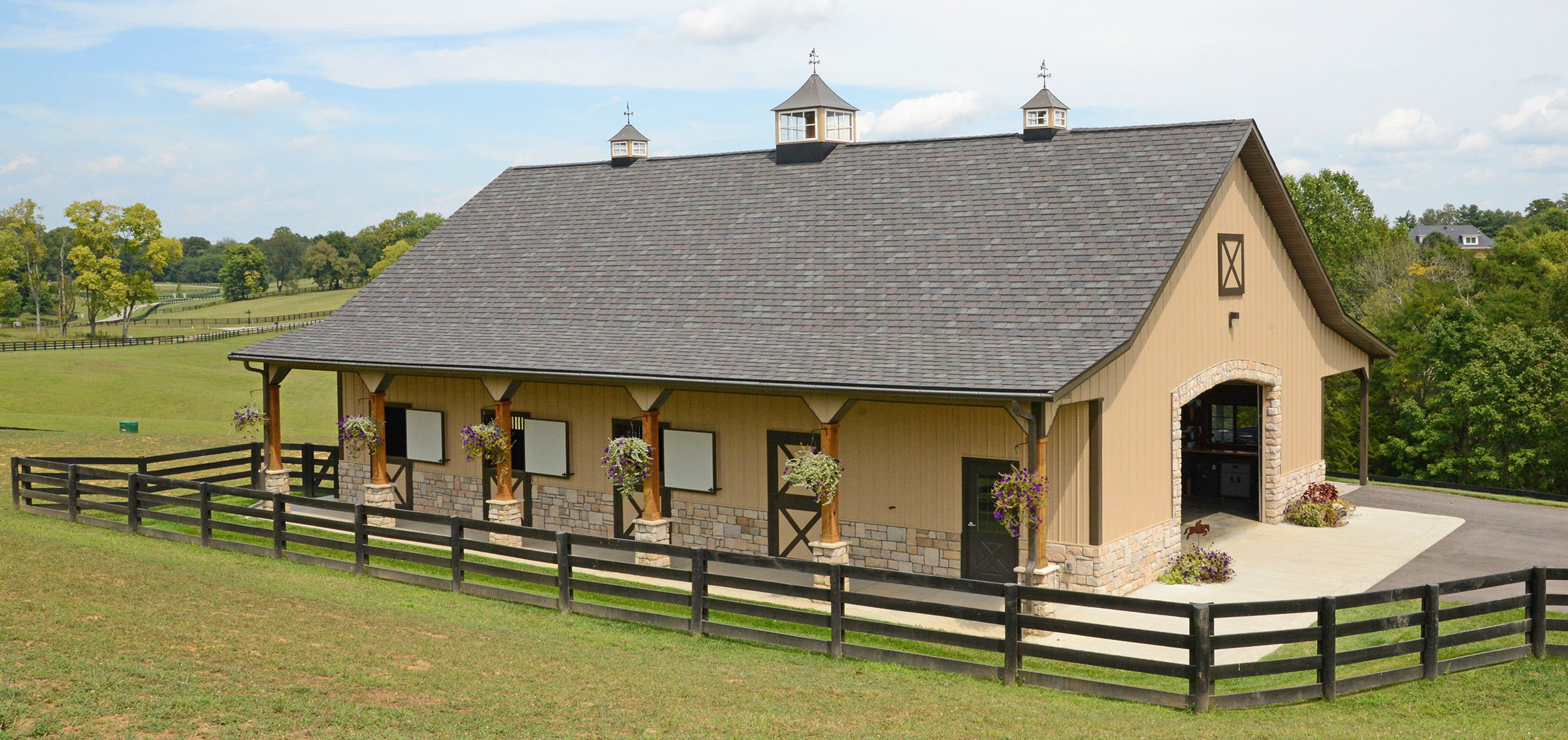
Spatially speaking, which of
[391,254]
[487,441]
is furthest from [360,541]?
[391,254]

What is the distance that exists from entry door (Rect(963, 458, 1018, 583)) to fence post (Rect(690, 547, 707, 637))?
167 inches

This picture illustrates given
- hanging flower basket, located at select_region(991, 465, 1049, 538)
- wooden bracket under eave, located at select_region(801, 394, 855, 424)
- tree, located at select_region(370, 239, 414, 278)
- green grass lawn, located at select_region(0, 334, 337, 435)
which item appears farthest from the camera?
tree, located at select_region(370, 239, 414, 278)

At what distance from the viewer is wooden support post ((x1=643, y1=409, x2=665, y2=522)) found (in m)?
16.3

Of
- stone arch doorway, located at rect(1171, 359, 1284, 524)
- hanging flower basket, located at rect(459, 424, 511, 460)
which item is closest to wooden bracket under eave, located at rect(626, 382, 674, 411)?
hanging flower basket, located at rect(459, 424, 511, 460)

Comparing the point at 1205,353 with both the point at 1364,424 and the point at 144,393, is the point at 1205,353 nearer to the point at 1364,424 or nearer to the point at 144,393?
the point at 1364,424

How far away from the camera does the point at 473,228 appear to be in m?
23.4

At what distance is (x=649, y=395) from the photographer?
16.2 m

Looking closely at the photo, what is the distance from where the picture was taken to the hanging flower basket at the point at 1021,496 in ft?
44.1

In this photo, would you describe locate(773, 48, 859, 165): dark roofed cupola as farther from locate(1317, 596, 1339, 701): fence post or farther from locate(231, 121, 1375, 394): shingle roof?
locate(1317, 596, 1339, 701): fence post

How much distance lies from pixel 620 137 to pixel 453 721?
1723cm

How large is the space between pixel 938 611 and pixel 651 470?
656 centimetres

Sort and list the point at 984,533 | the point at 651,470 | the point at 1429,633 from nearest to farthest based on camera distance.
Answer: the point at 1429,633 < the point at 984,533 < the point at 651,470

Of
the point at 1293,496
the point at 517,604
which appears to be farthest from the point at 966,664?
the point at 1293,496

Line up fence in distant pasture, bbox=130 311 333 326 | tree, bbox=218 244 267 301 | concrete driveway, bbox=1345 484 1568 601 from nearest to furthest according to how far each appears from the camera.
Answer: concrete driveway, bbox=1345 484 1568 601
fence in distant pasture, bbox=130 311 333 326
tree, bbox=218 244 267 301
